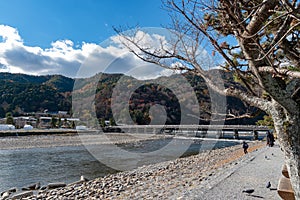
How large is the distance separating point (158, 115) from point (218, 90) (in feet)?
160

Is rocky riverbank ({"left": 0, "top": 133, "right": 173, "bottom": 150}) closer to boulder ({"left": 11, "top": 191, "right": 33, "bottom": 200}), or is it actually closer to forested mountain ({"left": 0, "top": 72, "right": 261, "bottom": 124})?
forested mountain ({"left": 0, "top": 72, "right": 261, "bottom": 124})

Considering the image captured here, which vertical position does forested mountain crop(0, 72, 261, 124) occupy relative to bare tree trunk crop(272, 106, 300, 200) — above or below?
above

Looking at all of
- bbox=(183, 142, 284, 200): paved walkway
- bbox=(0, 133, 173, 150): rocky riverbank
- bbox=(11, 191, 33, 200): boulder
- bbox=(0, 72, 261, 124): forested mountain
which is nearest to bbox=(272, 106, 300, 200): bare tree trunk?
bbox=(183, 142, 284, 200): paved walkway

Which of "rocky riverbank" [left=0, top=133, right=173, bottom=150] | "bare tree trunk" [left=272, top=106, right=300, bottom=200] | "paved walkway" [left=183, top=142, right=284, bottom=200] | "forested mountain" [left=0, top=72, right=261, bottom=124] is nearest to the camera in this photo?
"bare tree trunk" [left=272, top=106, right=300, bottom=200]

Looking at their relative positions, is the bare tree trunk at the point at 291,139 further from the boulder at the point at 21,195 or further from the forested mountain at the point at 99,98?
the forested mountain at the point at 99,98

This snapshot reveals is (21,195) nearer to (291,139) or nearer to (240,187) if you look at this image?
(240,187)

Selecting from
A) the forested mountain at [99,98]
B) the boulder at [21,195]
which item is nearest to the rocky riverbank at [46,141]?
the forested mountain at [99,98]

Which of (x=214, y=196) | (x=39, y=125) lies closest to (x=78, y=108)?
(x=39, y=125)

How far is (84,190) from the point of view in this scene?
700 cm

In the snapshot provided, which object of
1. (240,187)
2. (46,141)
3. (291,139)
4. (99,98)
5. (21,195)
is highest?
(99,98)

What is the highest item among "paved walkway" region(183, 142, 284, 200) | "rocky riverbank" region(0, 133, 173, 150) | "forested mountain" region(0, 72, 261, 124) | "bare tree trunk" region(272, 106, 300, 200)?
"forested mountain" region(0, 72, 261, 124)

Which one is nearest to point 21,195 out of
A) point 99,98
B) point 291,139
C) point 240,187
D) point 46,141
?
point 240,187

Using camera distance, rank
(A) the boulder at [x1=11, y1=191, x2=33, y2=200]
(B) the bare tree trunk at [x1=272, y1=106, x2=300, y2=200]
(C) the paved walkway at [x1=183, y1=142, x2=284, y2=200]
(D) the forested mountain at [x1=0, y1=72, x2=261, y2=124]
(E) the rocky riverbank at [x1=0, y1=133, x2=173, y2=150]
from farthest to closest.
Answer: (D) the forested mountain at [x1=0, y1=72, x2=261, y2=124], (E) the rocky riverbank at [x1=0, y1=133, x2=173, y2=150], (A) the boulder at [x1=11, y1=191, x2=33, y2=200], (C) the paved walkway at [x1=183, y1=142, x2=284, y2=200], (B) the bare tree trunk at [x1=272, y1=106, x2=300, y2=200]

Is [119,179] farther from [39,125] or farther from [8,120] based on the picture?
[39,125]
